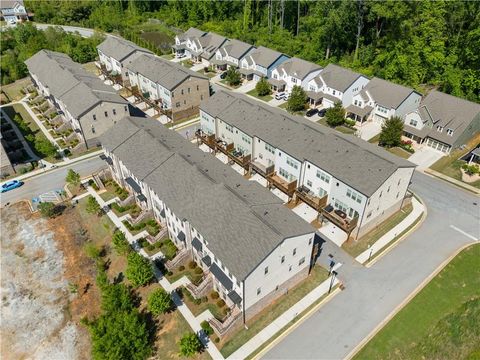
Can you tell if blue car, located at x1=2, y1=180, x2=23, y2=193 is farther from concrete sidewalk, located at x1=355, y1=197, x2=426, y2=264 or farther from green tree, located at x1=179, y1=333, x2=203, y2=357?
concrete sidewalk, located at x1=355, y1=197, x2=426, y2=264

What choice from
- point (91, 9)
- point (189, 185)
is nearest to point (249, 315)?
point (189, 185)

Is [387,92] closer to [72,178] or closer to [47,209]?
[72,178]

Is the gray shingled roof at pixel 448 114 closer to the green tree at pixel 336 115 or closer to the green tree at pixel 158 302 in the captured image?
the green tree at pixel 336 115

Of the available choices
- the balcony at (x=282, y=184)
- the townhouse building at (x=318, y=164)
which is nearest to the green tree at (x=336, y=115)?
the townhouse building at (x=318, y=164)

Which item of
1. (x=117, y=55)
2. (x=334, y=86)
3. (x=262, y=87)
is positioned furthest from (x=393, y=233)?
(x=117, y=55)

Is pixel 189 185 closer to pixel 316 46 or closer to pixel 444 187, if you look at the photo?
pixel 444 187
